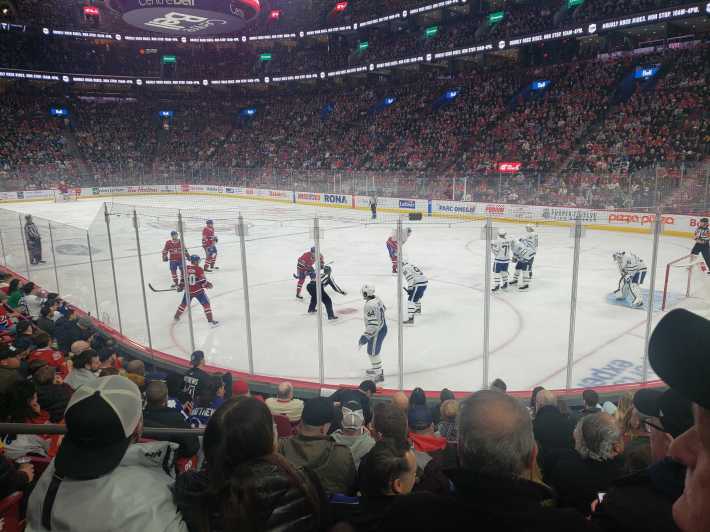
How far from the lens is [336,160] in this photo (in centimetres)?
3734

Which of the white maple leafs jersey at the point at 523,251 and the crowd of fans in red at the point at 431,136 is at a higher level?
the crowd of fans in red at the point at 431,136

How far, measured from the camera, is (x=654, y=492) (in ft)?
4.73

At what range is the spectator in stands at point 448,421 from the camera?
4.35 meters

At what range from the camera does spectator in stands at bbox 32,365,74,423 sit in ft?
13.2

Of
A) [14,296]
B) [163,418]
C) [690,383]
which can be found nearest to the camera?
[690,383]

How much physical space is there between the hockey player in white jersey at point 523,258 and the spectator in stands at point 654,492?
10694mm

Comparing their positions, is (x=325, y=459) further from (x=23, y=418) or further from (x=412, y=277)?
(x=412, y=277)

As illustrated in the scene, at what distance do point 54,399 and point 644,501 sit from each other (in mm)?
4074

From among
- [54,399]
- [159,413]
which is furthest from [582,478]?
[54,399]

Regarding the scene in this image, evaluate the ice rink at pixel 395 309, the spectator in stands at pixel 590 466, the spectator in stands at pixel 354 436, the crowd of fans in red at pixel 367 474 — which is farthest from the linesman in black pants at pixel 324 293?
the spectator in stands at pixel 590 466

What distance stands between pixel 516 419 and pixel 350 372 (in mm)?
6258

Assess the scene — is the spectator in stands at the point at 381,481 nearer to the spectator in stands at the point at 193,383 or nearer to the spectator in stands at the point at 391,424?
the spectator in stands at the point at 391,424

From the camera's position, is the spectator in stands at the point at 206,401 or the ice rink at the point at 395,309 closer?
the spectator in stands at the point at 206,401

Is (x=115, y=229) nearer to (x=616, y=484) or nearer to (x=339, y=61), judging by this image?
(x=616, y=484)
